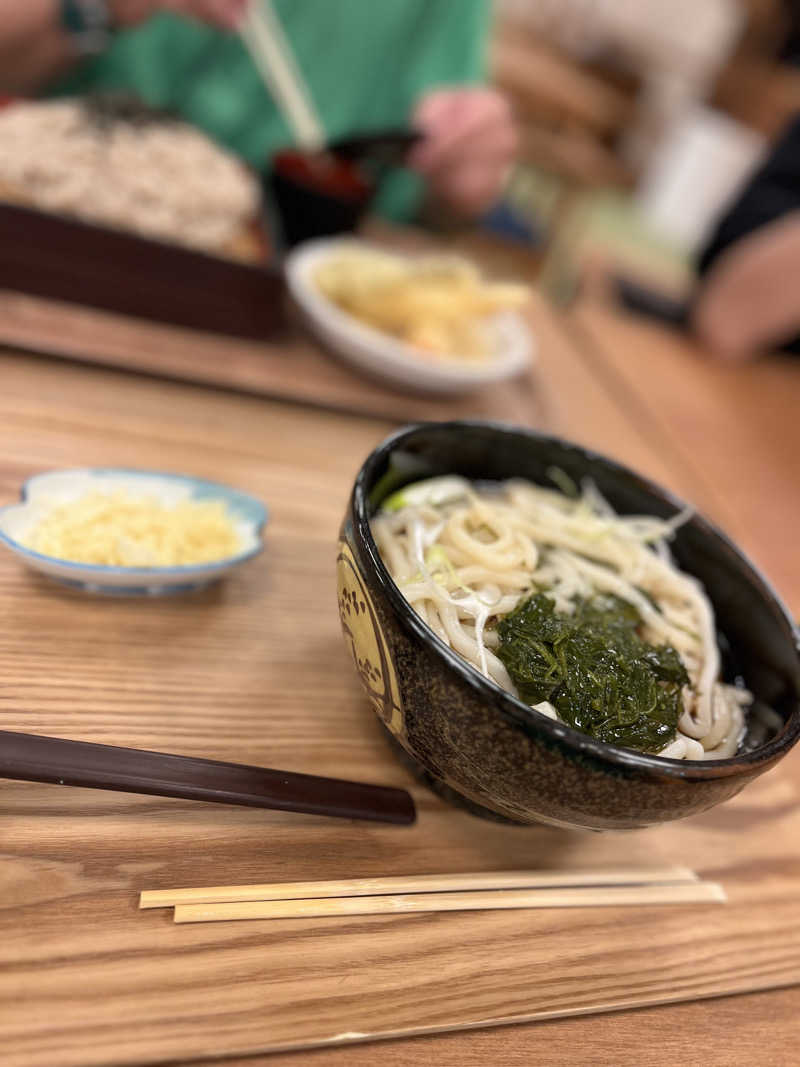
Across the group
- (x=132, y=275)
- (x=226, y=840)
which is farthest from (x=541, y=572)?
(x=132, y=275)

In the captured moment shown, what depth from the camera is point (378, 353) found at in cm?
127

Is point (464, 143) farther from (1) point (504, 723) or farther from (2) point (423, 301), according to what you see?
(1) point (504, 723)

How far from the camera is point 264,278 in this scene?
1200 mm

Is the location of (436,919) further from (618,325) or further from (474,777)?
(618,325)

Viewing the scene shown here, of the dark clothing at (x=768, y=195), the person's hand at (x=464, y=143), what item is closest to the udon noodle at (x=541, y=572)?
the person's hand at (x=464, y=143)

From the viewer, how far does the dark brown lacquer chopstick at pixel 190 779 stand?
1.79ft

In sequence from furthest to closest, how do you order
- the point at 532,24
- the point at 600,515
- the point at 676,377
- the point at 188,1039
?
the point at 532,24 < the point at 676,377 < the point at 600,515 < the point at 188,1039

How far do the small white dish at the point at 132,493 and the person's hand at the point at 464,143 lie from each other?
51.8 inches

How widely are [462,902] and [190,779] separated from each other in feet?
0.85

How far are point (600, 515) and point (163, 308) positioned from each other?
30.7 inches

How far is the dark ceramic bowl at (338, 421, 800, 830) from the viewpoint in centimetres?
52

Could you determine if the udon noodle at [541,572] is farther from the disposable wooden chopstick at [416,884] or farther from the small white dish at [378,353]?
the small white dish at [378,353]

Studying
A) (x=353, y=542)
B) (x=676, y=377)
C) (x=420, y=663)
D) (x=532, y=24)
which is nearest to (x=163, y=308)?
(x=353, y=542)

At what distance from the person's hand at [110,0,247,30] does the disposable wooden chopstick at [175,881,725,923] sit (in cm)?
184
